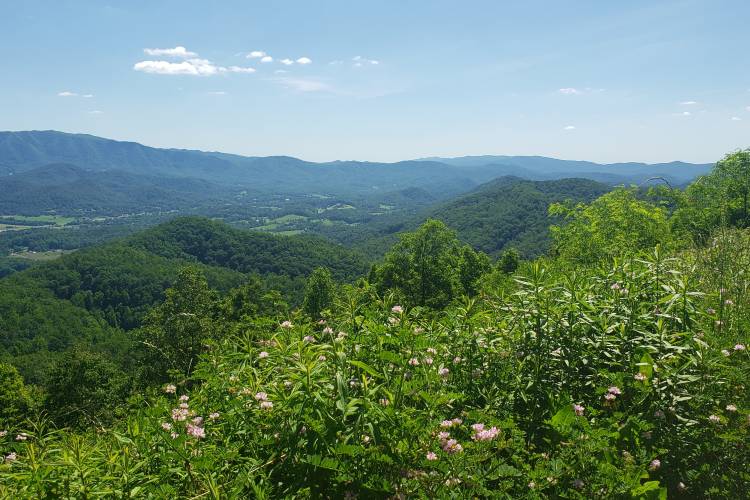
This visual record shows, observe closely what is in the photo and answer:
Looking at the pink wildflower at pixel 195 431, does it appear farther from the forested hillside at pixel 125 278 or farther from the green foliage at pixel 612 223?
the forested hillside at pixel 125 278

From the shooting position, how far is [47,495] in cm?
217

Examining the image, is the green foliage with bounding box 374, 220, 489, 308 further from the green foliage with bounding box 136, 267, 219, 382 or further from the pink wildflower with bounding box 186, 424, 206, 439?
the pink wildflower with bounding box 186, 424, 206, 439

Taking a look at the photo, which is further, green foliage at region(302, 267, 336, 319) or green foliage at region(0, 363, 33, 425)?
green foliage at region(302, 267, 336, 319)

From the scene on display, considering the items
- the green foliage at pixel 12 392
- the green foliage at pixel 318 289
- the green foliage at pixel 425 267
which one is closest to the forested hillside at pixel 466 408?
the green foliage at pixel 425 267

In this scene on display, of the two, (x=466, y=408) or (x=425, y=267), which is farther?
(x=425, y=267)

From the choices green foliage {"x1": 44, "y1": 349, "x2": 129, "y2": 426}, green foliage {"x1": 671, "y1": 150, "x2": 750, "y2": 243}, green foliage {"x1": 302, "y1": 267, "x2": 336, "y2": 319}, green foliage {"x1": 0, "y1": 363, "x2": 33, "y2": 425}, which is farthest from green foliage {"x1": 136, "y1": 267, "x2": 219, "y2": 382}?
green foliage {"x1": 671, "y1": 150, "x2": 750, "y2": 243}

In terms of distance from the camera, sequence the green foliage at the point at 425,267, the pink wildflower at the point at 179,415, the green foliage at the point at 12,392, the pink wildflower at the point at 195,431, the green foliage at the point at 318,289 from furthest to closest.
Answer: the green foliage at the point at 318,289
the green foliage at the point at 425,267
the green foliage at the point at 12,392
the pink wildflower at the point at 179,415
the pink wildflower at the point at 195,431

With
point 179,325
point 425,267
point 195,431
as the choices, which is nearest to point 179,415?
point 195,431

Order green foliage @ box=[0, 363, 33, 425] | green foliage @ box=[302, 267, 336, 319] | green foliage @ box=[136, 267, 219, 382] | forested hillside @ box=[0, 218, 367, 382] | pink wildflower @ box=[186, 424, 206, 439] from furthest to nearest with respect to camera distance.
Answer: forested hillside @ box=[0, 218, 367, 382] → green foliage @ box=[302, 267, 336, 319] → green foliage @ box=[0, 363, 33, 425] → green foliage @ box=[136, 267, 219, 382] → pink wildflower @ box=[186, 424, 206, 439]

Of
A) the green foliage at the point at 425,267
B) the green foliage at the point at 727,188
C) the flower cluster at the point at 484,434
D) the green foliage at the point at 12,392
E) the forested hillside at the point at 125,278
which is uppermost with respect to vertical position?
the green foliage at the point at 727,188

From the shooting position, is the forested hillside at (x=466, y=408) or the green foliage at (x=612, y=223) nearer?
the forested hillside at (x=466, y=408)

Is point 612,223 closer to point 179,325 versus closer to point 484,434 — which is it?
point 484,434

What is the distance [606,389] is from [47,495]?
3145 millimetres

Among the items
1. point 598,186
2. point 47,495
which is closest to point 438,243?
point 47,495
